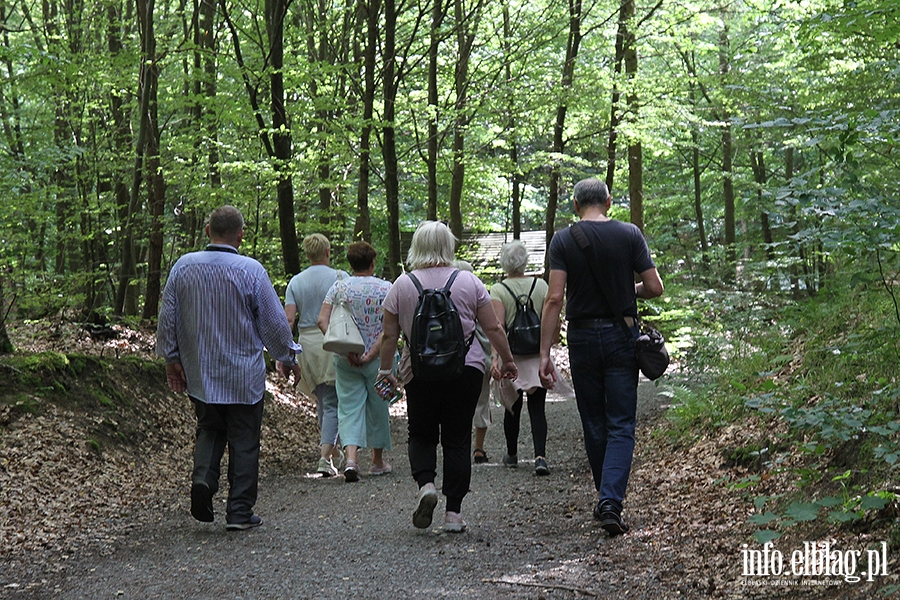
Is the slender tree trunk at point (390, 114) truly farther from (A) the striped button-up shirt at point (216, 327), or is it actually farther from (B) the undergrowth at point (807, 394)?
(A) the striped button-up shirt at point (216, 327)

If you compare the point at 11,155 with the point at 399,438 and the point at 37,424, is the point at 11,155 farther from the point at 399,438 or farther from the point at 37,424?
the point at 399,438

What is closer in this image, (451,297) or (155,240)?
(451,297)

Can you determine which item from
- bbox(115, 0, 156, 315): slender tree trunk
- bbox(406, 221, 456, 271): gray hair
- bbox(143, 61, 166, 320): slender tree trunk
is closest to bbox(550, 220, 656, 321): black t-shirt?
bbox(406, 221, 456, 271): gray hair

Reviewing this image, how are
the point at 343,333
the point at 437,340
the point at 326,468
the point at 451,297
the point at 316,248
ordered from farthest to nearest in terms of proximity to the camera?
the point at 316,248 < the point at 326,468 < the point at 343,333 < the point at 451,297 < the point at 437,340

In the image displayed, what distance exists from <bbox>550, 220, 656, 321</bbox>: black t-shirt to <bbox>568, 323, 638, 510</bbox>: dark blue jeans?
13 cm

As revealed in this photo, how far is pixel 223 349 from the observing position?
6.22 meters

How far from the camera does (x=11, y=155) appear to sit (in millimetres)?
11242

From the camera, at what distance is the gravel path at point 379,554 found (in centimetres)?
454


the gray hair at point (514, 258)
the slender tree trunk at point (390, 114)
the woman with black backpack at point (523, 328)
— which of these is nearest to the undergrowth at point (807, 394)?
the woman with black backpack at point (523, 328)

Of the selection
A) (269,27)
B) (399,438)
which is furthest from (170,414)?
(269,27)

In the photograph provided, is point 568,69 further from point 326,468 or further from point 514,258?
point 326,468

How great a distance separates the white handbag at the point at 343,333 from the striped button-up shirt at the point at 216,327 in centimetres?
164

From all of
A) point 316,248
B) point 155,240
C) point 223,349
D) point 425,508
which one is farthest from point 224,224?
point 155,240

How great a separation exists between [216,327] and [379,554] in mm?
2052
